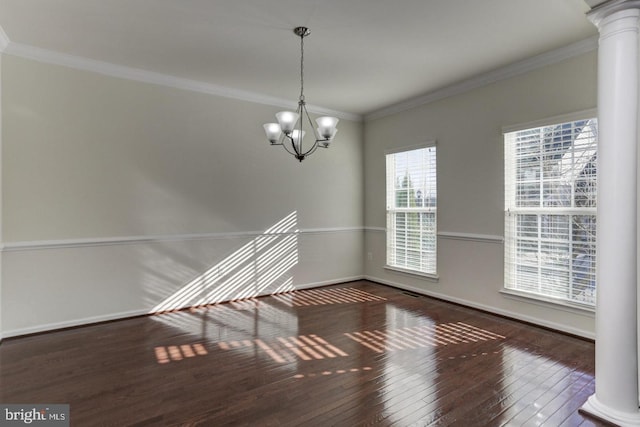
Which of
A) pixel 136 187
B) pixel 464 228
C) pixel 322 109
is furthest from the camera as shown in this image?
pixel 322 109

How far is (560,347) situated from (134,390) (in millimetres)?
3508

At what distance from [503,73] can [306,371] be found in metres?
3.72

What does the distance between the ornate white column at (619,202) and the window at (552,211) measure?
1367 millimetres

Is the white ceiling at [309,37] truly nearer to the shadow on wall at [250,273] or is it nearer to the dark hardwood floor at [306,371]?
the shadow on wall at [250,273]

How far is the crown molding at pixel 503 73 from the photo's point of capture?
3221 millimetres

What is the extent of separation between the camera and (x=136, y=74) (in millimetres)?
3877

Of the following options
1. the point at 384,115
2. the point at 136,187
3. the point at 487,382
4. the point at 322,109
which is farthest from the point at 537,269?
the point at 136,187

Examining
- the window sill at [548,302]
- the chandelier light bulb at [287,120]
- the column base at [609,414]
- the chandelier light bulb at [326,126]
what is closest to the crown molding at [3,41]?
the chandelier light bulb at [287,120]

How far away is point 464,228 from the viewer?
4289 millimetres

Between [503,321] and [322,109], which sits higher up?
[322,109]

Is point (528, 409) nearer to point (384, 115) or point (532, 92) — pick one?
point (532, 92)

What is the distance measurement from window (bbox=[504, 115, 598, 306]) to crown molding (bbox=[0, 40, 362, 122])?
2984mm

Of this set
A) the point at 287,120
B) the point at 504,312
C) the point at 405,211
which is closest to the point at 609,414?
the point at 504,312

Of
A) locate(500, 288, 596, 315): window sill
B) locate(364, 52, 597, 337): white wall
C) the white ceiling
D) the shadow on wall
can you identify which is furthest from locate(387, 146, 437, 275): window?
the shadow on wall
